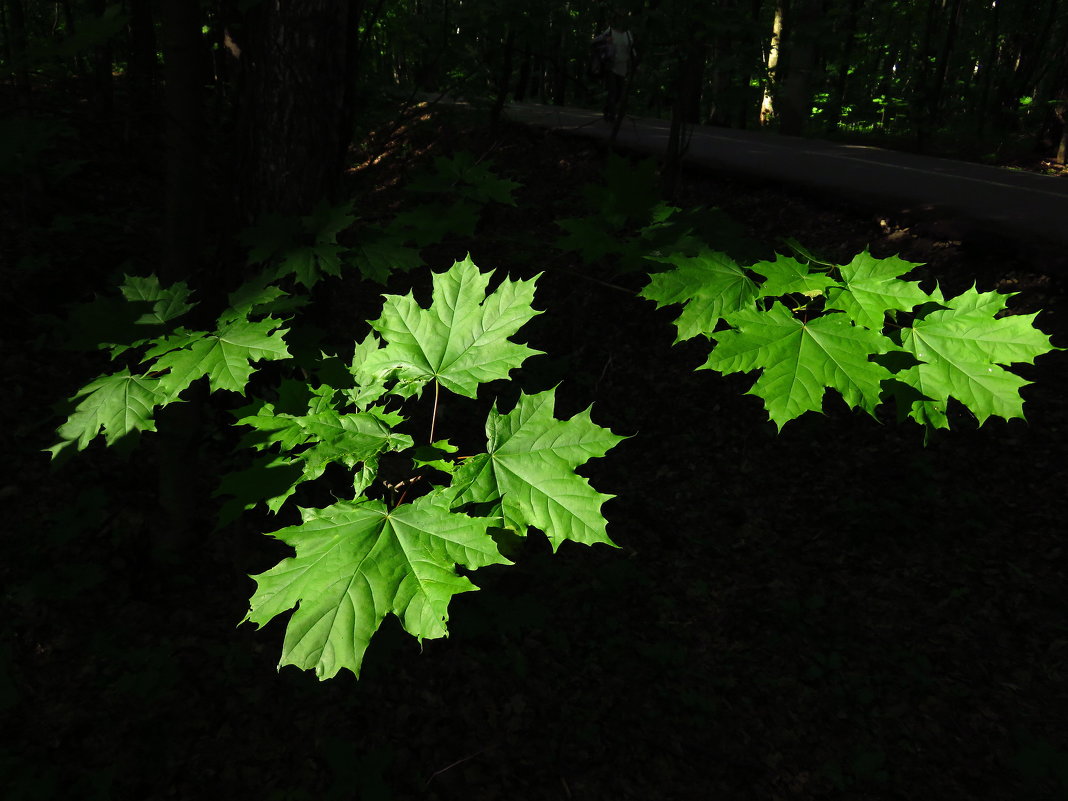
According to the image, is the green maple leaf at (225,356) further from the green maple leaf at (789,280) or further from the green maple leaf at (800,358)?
the green maple leaf at (789,280)

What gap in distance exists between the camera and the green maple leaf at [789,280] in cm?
204

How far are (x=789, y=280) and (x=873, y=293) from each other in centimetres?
25

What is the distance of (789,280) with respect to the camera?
2102 millimetres

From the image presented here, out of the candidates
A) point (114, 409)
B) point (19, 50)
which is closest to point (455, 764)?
point (114, 409)

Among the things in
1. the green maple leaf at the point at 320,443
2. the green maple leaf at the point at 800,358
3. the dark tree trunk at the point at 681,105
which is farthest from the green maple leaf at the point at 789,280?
the dark tree trunk at the point at 681,105

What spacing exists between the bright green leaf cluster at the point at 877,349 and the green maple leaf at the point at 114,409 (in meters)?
1.81

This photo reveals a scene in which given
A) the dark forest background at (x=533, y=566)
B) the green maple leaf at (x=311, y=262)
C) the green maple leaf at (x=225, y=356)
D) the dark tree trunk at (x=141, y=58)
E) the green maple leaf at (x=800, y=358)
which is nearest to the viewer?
the green maple leaf at (x=800, y=358)

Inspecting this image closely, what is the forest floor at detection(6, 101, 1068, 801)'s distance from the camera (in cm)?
414

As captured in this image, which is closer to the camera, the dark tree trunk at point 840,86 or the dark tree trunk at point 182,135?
the dark tree trunk at point 182,135

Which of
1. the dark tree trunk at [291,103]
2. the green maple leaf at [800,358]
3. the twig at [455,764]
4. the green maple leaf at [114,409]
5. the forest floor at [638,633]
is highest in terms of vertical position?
the dark tree trunk at [291,103]

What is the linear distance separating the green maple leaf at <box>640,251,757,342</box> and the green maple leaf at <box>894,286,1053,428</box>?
50 cm

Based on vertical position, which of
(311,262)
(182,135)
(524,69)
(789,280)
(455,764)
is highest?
(524,69)

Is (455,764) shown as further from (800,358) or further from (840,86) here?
(840,86)

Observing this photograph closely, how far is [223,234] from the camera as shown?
3.78 meters
